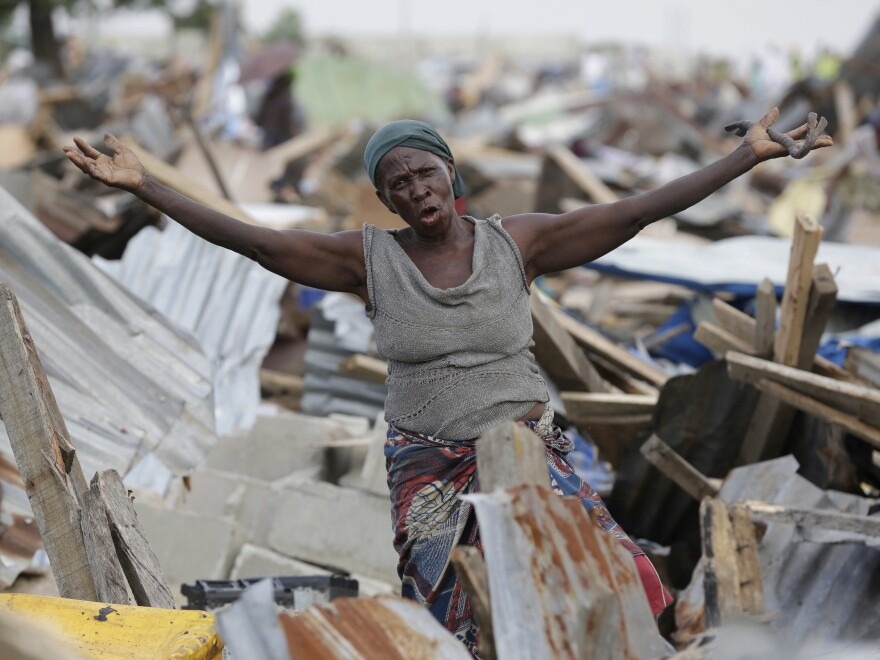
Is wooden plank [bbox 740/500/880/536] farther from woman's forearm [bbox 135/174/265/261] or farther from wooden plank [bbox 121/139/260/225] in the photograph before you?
wooden plank [bbox 121/139/260/225]

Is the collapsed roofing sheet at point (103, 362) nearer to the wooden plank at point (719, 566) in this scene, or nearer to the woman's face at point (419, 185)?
the woman's face at point (419, 185)

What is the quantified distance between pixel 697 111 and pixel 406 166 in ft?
85.7

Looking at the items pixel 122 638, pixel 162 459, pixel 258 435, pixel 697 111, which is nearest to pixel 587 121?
pixel 697 111

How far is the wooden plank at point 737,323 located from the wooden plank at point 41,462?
3023 millimetres

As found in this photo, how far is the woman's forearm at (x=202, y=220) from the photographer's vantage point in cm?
302

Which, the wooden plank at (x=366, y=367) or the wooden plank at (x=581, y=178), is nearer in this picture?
the wooden plank at (x=366, y=367)

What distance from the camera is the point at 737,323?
16.8 feet

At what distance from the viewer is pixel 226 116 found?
21906 millimetres

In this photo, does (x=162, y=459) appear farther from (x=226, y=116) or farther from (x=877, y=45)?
(x=877, y=45)

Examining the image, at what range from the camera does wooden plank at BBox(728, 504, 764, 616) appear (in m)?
2.46

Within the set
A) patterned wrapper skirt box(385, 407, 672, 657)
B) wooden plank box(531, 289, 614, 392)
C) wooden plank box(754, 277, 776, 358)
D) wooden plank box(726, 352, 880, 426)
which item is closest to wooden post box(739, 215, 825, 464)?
wooden plank box(754, 277, 776, 358)

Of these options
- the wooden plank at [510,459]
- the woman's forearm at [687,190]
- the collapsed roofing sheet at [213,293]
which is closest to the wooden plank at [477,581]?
the wooden plank at [510,459]

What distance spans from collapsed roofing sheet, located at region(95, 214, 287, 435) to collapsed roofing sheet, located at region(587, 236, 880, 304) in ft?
5.94

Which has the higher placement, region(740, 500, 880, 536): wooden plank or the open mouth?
the open mouth
